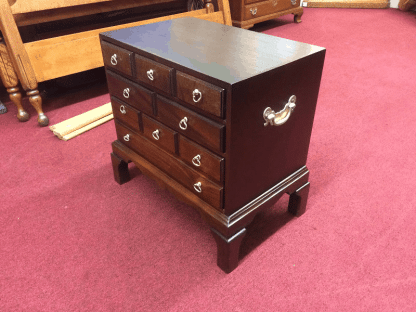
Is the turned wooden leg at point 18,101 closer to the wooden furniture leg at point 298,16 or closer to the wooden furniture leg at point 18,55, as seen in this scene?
the wooden furniture leg at point 18,55

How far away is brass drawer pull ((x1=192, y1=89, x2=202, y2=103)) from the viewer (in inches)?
32.9

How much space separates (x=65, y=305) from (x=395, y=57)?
2.98 meters

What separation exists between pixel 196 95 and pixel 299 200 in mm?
611

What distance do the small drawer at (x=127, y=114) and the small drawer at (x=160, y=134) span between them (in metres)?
0.04

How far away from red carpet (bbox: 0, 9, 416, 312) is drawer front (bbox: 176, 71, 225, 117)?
20.7 inches

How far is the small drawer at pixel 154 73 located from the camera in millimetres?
920

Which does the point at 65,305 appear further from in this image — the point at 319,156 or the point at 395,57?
the point at 395,57

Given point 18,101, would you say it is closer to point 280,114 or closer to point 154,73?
point 154,73

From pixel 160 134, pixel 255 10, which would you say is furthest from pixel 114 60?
pixel 255 10

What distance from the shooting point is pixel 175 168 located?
1086 mm

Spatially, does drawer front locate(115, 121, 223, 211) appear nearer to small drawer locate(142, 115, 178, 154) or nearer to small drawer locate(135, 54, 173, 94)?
small drawer locate(142, 115, 178, 154)

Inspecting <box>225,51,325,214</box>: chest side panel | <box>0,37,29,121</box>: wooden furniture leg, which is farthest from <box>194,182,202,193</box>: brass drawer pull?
<box>0,37,29,121</box>: wooden furniture leg

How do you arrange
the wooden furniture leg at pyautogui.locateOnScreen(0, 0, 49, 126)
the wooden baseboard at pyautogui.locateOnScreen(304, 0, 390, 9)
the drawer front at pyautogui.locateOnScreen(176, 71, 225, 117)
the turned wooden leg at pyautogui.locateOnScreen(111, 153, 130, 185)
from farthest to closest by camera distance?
the wooden baseboard at pyautogui.locateOnScreen(304, 0, 390, 9), the wooden furniture leg at pyautogui.locateOnScreen(0, 0, 49, 126), the turned wooden leg at pyautogui.locateOnScreen(111, 153, 130, 185), the drawer front at pyautogui.locateOnScreen(176, 71, 225, 117)

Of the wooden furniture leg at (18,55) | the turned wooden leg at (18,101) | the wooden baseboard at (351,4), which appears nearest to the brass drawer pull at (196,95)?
the wooden furniture leg at (18,55)
